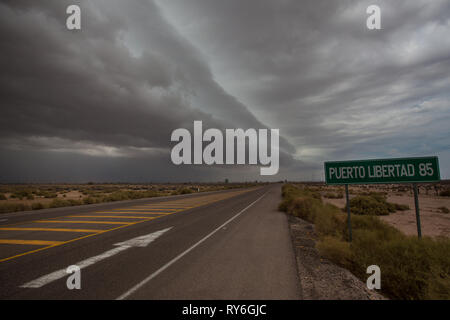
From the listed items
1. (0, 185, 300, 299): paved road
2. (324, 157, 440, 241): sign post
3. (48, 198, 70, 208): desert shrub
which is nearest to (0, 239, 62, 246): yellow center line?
(0, 185, 300, 299): paved road

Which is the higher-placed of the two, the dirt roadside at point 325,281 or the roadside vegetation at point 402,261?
the roadside vegetation at point 402,261

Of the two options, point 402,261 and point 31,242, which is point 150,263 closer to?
point 31,242

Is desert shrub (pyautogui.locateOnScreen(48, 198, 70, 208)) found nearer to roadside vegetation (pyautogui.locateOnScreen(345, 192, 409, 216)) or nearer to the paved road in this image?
the paved road

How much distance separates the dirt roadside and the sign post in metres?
1.91

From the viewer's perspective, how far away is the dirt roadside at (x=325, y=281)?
3.85 metres

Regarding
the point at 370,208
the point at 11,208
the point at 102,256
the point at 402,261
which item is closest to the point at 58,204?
the point at 11,208

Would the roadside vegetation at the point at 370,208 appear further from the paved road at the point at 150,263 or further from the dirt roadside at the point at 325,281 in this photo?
the dirt roadside at the point at 325,281

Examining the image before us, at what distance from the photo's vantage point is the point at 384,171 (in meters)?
6.61

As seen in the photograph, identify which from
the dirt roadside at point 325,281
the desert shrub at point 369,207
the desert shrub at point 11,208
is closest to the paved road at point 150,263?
the dirt roadside at point 325,281

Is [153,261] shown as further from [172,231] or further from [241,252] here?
[172,231]

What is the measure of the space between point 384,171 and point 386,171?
49mm

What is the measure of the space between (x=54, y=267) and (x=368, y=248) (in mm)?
7736

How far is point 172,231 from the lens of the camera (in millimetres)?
9078
